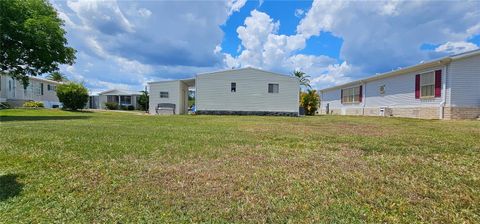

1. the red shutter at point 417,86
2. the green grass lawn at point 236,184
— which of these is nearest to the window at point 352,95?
the red shutter at point 417,86

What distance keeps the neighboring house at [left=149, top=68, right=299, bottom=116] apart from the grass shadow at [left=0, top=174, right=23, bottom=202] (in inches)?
689

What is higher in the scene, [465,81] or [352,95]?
[465,81]

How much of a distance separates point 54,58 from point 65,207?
15.2 metres

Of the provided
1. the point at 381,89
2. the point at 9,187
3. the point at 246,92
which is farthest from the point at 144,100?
the point at 9,187

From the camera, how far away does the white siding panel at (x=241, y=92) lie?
20797mm

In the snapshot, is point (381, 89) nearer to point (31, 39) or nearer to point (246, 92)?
point (246, 92)

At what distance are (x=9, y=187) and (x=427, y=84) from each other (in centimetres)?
1902

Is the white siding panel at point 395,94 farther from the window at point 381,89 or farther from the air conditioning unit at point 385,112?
the air conditioning unit at point 385,112

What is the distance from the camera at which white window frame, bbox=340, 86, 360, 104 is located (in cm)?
2524

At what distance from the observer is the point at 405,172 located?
3.59m

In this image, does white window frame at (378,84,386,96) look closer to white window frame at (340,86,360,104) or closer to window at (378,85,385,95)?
window at (378,85,385,95)

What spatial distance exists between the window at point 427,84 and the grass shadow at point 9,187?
18.5m

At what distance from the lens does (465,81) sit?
13.9m

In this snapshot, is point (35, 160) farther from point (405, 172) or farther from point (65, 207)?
point (405, 172)
